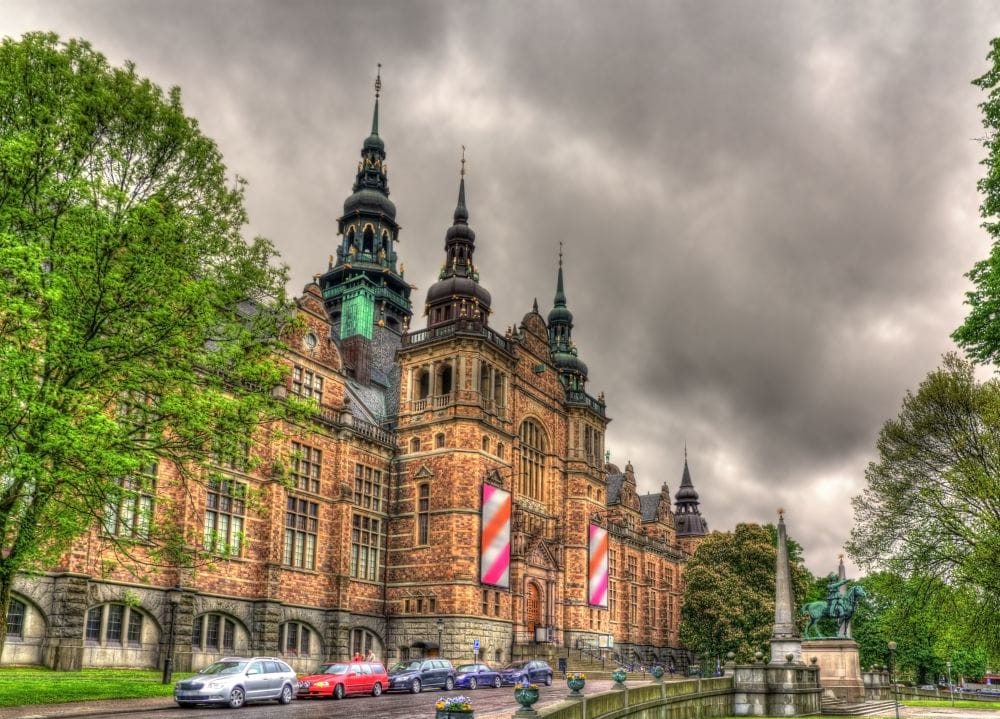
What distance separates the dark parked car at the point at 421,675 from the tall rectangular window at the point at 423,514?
45.0 ft

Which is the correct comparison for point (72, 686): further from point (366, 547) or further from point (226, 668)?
point (366, 547)

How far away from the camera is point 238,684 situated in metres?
24.1

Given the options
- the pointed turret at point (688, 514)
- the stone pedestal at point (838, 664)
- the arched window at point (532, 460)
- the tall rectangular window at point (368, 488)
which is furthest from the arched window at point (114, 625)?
the pointed turret at point (688, 514)

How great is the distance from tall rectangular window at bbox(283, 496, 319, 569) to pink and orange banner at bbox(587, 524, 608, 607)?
24984 mm

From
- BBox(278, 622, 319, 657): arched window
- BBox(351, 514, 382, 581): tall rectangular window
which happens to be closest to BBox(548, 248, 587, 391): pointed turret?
BBox(351, 514, 382, 581): tall rectangular window

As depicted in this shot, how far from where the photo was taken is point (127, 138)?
70.4 ft

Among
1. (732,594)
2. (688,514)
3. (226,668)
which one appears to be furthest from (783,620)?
(688,514)

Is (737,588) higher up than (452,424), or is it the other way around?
(452,424)

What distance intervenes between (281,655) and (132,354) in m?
25.3

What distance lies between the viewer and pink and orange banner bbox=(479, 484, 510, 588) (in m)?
48.7

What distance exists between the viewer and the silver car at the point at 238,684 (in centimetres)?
2295

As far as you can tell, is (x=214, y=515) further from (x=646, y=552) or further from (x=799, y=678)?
(x=646, y=552)

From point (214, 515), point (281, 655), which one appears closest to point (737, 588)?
point (281, 655)

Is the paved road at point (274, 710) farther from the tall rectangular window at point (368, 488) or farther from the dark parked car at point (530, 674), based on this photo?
the tall rectangular window at point (368, 488)
